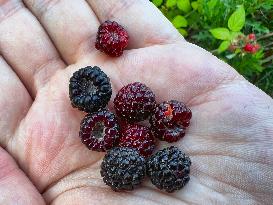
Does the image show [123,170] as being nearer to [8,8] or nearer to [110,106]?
[110,106]

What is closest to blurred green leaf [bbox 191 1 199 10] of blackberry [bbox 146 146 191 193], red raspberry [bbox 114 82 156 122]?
red raspberry [bbox 114 82 156 122]

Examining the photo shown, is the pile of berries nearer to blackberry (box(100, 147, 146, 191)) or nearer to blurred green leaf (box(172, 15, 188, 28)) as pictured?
blackberry (box(100, 147, 146, 191))

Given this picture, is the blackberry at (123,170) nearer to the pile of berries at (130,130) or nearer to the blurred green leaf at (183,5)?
the pile of berries at (130,130)

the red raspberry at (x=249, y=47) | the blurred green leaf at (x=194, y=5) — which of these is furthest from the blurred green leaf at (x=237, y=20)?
the blurred green leaf at (x=194, y=5)

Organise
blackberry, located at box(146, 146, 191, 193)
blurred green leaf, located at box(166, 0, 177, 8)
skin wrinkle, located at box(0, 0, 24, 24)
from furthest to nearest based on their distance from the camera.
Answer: blurred green leaf, located at box(166, 0, 177, 8) → skin wrinkle, located at box(0, 0, 24, 24) → blackberry, located at box(146, 146, 191, 193)

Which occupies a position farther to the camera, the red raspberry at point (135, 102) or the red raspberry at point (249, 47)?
the red raspberry at point (249, 47)

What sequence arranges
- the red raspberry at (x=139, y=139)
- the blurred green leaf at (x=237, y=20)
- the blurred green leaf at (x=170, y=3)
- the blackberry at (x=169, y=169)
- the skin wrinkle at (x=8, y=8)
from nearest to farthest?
the blackberry at (x=169, y=169) < the red raspberry at (x=139, y=139) < the skin wrinkle at (x=8, y=8) < the blurred green leaf at (x=237, y=20) < the blurred green leaf at (x=170, y=3)

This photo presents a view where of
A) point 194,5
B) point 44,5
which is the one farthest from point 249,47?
point 44,5

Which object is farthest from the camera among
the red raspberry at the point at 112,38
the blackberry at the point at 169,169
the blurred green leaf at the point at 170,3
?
the blurred green leaf at the point at 170,3
